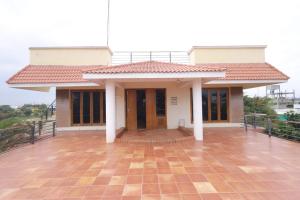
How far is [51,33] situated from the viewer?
54.0 feet

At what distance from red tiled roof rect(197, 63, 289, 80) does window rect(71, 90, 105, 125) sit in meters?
7.91

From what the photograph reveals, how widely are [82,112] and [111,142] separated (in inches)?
178

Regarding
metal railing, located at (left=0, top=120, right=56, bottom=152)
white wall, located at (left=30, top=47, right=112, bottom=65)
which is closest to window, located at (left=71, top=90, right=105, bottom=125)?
metal railing, located at (left=0, top=120, right=56, bottom=152)

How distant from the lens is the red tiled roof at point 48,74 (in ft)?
34.6

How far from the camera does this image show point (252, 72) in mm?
11453

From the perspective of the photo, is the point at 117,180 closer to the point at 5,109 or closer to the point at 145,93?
the point at 145,93

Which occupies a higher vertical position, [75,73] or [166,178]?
[75,73]

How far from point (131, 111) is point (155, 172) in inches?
290

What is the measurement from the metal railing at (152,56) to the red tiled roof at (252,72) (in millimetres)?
2647

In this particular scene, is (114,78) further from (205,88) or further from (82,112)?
(205,88)

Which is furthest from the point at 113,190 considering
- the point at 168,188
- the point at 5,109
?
the point at 5,109

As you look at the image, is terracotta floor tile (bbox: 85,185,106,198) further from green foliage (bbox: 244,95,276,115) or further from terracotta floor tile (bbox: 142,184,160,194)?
green foliage (bbox: 244,95,276,115)

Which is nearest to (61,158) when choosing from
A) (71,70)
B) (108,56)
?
(71,70)

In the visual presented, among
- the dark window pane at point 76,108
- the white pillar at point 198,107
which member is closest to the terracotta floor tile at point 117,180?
the white pillar at point 198,107
